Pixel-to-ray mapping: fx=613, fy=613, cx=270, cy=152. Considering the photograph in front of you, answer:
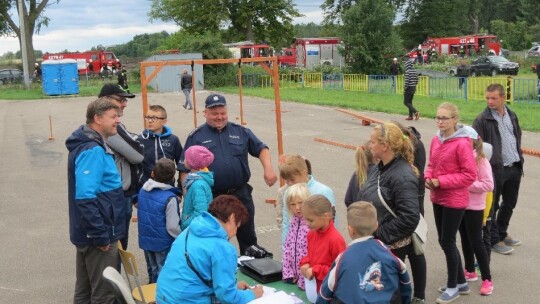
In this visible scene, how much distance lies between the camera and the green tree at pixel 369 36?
4103 centimetres

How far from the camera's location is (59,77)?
36.5 meters

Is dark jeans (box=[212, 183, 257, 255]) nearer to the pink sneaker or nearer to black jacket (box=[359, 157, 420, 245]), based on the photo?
black jacket (box=[359, 157, 420, 245])

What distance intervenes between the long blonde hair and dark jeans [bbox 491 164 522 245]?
2417mm

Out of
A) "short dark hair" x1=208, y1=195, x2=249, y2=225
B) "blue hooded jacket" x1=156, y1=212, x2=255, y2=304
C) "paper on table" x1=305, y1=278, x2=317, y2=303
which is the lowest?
"paper on table" x1=305, y1=278, x2=317, y2=303

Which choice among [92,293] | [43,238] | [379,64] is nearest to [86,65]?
[379,64]

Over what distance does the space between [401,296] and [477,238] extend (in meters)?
1.98

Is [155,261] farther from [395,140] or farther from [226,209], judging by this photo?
[395,140]

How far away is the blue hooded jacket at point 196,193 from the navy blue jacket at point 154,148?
123 cm

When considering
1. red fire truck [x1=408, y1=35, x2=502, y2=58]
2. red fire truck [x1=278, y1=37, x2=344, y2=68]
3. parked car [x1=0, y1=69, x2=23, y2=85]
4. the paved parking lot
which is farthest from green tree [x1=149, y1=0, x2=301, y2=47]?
the paved parking lot

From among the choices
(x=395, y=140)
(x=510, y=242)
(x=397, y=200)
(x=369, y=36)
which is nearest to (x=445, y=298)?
(x=397, y=200)

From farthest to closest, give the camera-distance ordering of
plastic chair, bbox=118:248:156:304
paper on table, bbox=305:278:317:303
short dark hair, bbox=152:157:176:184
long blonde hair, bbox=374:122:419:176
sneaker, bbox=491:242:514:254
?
sneaker, bbox=491:242:514:254 → short dark hair, bbox=152:157:176:184 → plastic chair, bbox=118:248:156:304 → long blonde hair, bbox=374:122:419:176 → paper on table, bbox=305:278:317:303

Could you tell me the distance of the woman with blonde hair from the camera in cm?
437

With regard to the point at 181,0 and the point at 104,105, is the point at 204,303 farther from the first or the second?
the point at 181,0

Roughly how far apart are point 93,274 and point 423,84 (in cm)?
2350
